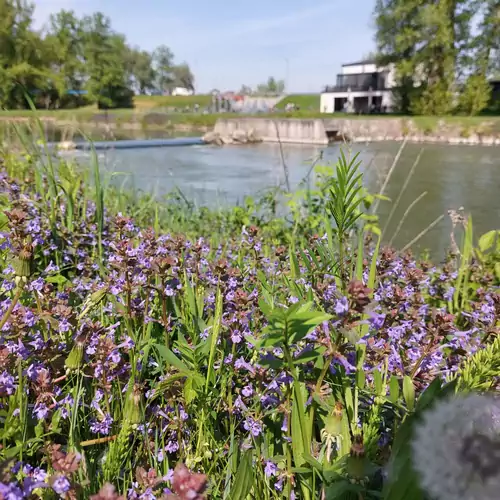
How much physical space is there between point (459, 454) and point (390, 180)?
1241 cm

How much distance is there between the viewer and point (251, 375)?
1366 mm

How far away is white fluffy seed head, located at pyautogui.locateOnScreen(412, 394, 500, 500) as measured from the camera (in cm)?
58

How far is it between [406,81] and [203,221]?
37.6 metres

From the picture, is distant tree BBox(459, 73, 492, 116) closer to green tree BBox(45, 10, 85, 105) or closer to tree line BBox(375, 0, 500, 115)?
tree line BBox(375, 0, 500, 115)

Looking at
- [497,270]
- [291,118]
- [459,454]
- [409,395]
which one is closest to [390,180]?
[497,270]

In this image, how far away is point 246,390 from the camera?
54.7 inches

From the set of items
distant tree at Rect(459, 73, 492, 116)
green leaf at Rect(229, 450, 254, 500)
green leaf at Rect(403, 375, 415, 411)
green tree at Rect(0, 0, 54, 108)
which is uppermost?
green tree at Rect(0, 0, 54, 108)

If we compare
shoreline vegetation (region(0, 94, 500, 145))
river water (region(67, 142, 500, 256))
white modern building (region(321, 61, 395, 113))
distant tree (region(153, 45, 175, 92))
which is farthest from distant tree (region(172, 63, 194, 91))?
river water (region(67, 142, 500, 256))

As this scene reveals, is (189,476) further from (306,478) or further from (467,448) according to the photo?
(306,478)

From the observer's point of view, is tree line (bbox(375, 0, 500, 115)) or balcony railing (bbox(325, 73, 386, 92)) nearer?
tree line (bbox(375, 0, 500, 115))

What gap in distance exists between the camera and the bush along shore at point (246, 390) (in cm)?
81

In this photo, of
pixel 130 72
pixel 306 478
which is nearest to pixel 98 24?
pixel 130 72

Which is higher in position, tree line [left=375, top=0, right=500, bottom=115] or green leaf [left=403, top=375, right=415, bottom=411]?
tree line [left=375, top=0, right=500, bottom=115]

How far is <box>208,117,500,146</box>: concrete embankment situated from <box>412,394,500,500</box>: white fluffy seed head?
83.4ft
